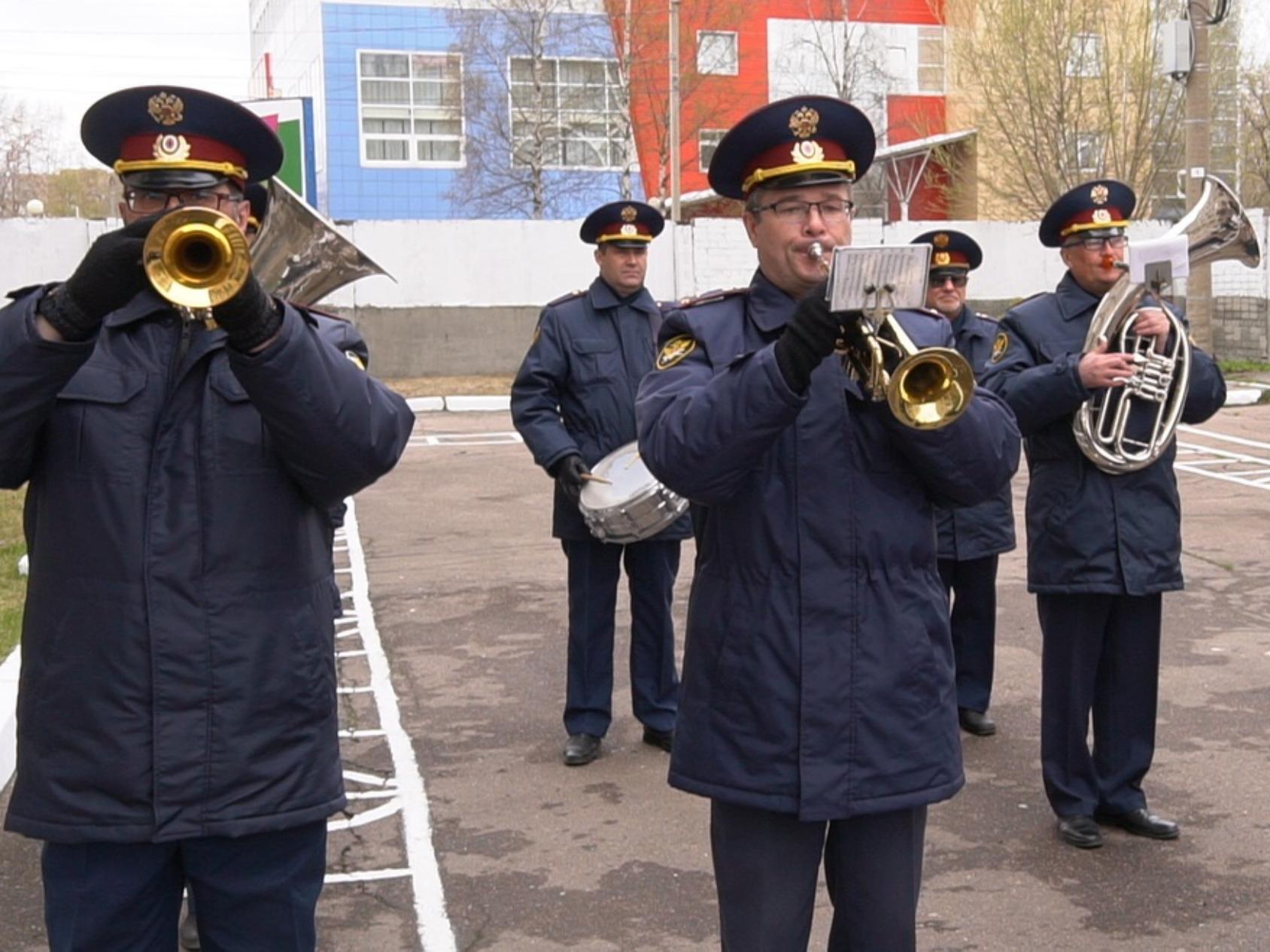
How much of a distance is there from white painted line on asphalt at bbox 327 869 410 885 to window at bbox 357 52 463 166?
44.7 meters

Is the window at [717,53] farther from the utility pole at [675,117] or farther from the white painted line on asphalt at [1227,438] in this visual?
the white painted line on asphalt at [1227,438]

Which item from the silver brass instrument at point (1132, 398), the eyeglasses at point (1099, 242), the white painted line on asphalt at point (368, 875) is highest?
the eyeglasses at point (1099, 242)

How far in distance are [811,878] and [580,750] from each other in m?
3.03

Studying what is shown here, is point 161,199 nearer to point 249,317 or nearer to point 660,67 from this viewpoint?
point 249,317

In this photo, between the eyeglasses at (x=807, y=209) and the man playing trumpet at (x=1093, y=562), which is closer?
the eyeglasses at (x=807, y=209)

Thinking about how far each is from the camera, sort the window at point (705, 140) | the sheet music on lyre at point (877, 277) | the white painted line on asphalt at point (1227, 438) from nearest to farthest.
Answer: the sheet music on lyre at point (877, 277)
the white painted line on asphalt at point (1227, 438)
the window at point (705, 140)

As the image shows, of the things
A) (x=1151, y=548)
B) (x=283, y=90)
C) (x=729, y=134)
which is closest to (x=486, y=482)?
(x=1151, y=548)

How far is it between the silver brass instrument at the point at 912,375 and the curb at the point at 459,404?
17872 mm

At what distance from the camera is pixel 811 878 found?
330 cm

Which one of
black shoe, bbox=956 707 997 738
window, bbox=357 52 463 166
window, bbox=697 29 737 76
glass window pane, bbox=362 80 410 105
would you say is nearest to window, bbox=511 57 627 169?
window, bbox=697 29 737 76

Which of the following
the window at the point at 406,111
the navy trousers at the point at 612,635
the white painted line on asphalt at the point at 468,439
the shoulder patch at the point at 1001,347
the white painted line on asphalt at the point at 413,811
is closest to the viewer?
the white painted line on asphalt at the point at 413,811

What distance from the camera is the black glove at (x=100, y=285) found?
267 centimetres

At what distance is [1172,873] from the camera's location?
498 centimetres

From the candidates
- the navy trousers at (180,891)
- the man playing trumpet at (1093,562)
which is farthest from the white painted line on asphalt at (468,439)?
the navy trousers at (180,891)
